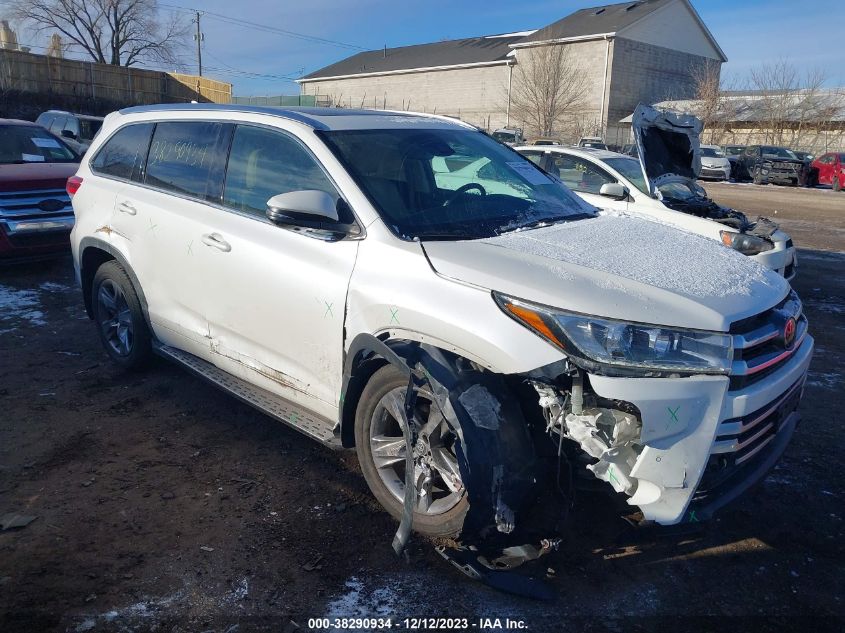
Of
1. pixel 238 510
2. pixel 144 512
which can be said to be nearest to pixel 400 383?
pixel 238 510

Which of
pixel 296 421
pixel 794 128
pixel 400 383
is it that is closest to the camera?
pixel 400 383

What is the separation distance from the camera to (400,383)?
3008mm

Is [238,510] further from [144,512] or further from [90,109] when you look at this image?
[90,109]

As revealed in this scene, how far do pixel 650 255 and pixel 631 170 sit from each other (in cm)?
635

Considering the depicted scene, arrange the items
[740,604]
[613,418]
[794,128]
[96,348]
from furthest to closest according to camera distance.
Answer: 1. [794,128]
2. [96,348]
3. [740,604]
4. [613,418]

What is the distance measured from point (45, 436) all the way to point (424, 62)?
52908 mm

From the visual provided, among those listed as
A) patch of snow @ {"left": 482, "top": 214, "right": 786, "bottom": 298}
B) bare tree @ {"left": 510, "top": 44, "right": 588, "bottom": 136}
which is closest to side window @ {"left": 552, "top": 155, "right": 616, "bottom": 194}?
patch of snow @ {"left": 482, "top": 214, "right": 786, "bottom": 298}

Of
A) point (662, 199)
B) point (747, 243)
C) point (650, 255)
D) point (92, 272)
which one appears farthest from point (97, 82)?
point (650, 255)

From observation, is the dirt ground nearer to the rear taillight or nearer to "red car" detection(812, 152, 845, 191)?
the rear taillight

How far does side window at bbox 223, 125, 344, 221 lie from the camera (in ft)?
11.9

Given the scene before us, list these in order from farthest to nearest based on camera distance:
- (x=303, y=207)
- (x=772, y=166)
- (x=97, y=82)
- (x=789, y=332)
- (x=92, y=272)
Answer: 1. (x=97, y=82)
2. (x=772, y=166)
3. (x=92, y=272)
4. (x=303, y=207)
5. (x=789, y=332)

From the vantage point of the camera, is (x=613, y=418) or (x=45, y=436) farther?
(x=45, y=436)

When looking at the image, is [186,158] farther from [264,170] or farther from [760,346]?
[760,346]

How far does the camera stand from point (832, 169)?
2672 centimetres
